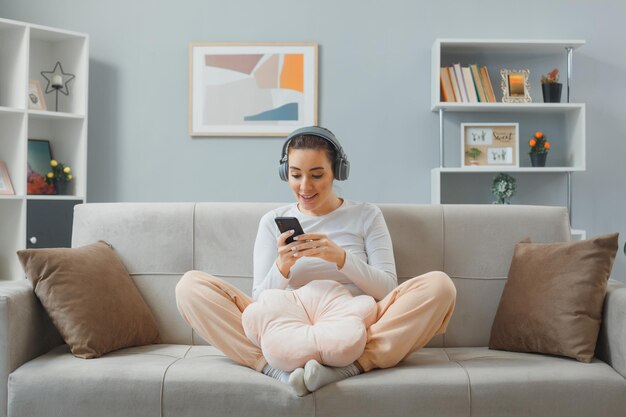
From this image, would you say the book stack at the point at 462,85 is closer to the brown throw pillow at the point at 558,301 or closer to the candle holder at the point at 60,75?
the brown throw pillow at the point at 558,301

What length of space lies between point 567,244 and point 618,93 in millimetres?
2031

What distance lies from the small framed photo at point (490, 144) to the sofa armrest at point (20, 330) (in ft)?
7.74

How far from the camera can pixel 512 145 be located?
3842mm

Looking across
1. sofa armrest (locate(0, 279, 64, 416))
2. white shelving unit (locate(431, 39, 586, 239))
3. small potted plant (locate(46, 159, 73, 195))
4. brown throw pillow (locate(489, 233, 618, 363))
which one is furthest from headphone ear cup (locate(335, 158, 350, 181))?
small potted plant (locate(46, 159, 73, 195))

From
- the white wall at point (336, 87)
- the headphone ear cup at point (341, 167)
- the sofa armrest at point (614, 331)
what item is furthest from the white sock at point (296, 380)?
the white wall at point (336, 87)

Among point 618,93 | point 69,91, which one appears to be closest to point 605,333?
point 618,93

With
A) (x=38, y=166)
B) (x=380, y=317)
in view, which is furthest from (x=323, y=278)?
(x=38, y=166)

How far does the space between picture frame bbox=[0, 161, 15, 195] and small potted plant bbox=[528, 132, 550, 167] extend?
270 cm

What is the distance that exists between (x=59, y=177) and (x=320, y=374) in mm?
2428

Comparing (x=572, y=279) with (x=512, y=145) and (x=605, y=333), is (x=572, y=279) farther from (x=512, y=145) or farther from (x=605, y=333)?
(x=512, y=145)

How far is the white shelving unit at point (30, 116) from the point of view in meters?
3.62

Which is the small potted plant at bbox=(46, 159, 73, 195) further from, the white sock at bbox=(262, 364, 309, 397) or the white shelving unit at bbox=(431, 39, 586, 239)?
the white sock at bbox=(262, 364, 309, 397)

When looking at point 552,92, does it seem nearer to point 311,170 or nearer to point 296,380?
point 311,170

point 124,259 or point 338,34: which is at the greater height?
point 338,34
